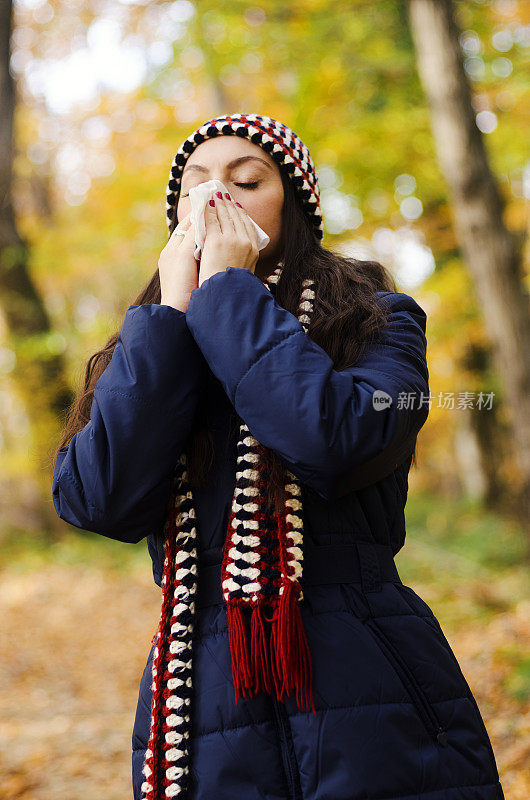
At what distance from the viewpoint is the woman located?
58.4 inches

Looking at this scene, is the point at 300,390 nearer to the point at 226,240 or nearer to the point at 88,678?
the point at 226,240

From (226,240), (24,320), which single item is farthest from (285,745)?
(24,320)

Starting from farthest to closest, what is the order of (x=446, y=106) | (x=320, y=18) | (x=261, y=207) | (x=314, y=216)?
(x=320, y=18) < (x=446, y=106) < (x=314, y=216) < (x=261, y=207)

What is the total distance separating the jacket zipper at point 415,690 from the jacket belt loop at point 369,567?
85 mm

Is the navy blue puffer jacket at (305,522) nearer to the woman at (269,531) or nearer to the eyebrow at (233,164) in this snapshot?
the woman at (269,531)

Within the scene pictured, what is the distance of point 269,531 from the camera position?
1.62 metres

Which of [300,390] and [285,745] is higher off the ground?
[300,390]

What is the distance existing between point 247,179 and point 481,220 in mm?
4711

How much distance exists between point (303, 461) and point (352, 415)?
0.14 meters

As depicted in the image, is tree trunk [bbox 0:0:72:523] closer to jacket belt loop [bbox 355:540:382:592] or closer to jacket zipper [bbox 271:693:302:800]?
jacket belt loop [bbox 355:540:382:592]

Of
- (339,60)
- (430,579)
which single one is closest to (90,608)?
(430,579)

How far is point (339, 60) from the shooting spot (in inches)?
354

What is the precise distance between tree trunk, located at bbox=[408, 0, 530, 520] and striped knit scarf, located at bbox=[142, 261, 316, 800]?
5.08 metres

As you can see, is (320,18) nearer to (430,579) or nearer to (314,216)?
(430,579)
